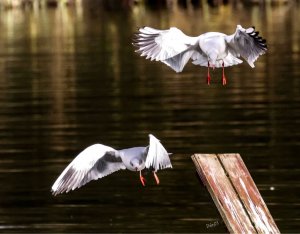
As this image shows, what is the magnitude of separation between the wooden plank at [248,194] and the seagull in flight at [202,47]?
1.02 metres

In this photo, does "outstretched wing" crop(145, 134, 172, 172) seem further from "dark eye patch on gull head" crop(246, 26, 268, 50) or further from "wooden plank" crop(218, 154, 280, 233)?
"dark eye patch on gull head" crop(246, 26, 268, 50)

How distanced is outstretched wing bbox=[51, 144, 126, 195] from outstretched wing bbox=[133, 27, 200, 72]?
3.02 feet

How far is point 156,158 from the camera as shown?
7230 mm

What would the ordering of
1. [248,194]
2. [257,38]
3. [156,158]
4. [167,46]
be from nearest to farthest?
[248,194] < [156,158] < [257,38] < [167,46]

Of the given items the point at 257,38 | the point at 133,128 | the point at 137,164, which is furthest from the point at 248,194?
the point at 133,128

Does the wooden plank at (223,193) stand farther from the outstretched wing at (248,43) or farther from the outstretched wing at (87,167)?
the outstretched wing at (248,43)

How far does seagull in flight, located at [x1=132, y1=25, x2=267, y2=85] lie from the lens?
27.0ft

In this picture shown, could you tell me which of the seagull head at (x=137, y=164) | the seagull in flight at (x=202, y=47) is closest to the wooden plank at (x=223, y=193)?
the seagull head at (x=137, y=164)

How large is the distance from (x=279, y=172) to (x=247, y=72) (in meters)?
13.7

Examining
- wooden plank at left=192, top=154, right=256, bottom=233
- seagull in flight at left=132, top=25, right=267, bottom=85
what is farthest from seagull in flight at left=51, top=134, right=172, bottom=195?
seagull in flight at left=132, top=25, right=267, bottom=85

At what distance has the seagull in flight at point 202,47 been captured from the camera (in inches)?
324

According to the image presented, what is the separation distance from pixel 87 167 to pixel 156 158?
1.74 ft

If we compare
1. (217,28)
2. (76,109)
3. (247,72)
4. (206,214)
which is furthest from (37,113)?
(217,28)

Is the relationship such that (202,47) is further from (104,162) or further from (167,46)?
(104,162)
